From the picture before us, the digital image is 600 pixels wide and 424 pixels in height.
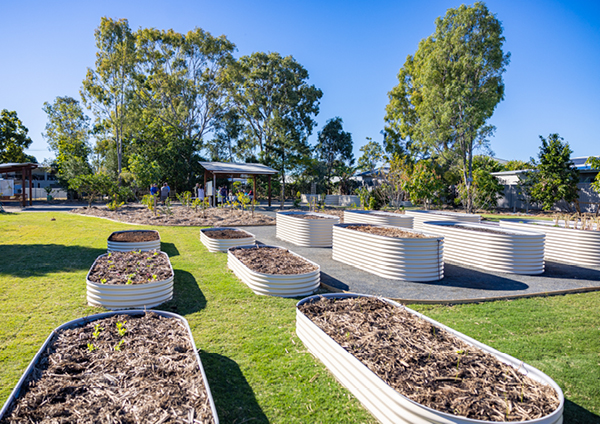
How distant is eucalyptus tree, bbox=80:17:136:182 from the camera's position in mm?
29391

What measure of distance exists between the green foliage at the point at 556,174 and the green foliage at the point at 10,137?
137ft

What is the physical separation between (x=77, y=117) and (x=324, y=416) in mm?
52997

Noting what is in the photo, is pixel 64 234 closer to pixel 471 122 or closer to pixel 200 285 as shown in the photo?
pixel 200 285

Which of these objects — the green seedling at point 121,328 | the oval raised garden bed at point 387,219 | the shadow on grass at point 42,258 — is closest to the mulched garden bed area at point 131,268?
the shadow on grass at point 42,258

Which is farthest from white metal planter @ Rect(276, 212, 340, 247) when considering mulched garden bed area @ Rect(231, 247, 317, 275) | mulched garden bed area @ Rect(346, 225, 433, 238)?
mulched garden bed area @ Rect(231, 247, 317, 275)

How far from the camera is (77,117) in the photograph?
44188 mm

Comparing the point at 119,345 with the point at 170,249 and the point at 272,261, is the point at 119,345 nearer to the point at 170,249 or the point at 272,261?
the point at 272,261

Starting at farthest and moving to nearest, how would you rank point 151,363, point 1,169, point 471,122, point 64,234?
point 471,122
point 1,169
point 64,234
point 151,363

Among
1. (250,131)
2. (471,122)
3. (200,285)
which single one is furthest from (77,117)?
(200,285)

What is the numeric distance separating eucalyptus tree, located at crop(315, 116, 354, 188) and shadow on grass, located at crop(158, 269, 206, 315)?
107 ft

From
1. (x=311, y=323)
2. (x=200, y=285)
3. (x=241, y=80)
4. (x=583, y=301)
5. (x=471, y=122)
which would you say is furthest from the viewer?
(x=241, y=80)

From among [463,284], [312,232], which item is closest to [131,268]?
[312,232]

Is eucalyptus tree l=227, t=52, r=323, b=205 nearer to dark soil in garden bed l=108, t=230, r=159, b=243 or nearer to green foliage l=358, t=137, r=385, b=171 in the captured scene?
green foliage l=358, t=137, r=385, b=171

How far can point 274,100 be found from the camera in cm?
3497
